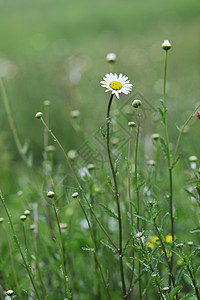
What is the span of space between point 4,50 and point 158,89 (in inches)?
156

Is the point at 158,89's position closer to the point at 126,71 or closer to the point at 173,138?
the point at 173,138

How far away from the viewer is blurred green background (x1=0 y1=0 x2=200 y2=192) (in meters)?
3.29

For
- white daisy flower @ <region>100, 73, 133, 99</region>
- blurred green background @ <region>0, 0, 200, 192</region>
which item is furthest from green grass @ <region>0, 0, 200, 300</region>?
white daisy flower @ <region>100, 73, 133, 99</region>

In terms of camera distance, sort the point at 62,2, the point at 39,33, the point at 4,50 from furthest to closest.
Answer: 1. the point at 62,2
2. the point at 39,33
3. the point at 4,50

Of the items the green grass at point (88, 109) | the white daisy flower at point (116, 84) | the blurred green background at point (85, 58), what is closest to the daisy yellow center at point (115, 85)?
the white daisy flower at point (116, 84)

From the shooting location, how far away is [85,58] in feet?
14.0

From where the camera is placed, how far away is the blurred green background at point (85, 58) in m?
3.29

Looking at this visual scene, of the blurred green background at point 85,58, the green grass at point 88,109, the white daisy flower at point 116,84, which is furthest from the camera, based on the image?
the blurred green background at point 85,58

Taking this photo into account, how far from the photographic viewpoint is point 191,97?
3312 mm

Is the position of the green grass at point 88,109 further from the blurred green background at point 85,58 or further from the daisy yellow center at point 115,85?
the daisy yellow center at point 115,85

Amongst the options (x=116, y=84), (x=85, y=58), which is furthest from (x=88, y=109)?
(x=116, y=84)

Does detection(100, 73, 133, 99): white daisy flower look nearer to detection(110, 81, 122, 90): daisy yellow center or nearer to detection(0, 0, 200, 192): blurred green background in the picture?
detection(110, 81, 122, 90): daisy yellow center

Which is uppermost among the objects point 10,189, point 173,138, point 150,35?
point 150,35

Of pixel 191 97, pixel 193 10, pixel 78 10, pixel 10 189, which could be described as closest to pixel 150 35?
pixel 193 10
